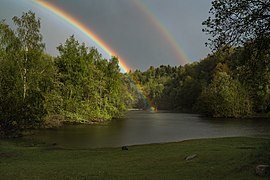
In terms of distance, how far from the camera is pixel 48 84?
182ft

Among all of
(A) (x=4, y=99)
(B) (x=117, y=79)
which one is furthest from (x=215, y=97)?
(A) (x=4, y=99)

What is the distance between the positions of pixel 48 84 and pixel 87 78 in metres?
19.5

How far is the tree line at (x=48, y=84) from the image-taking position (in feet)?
135

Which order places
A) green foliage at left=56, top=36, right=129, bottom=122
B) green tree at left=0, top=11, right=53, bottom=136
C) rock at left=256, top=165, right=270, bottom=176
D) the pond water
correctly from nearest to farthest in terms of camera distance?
rock at left=256, top=165, right=270, bottom=176 → the pond water → green tree at left=0, top=11, right=53, bottom=136 → green foliage at left=56, top=36, right=129, bottom=122

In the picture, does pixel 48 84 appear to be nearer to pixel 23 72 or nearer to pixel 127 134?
pixel 23 72

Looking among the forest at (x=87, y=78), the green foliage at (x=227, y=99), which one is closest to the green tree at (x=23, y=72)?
the forest at (x=87, y=78)

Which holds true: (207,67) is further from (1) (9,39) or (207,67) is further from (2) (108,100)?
(1) (9,39)

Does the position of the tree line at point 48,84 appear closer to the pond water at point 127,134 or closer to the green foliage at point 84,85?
the green foliage at point 84,85

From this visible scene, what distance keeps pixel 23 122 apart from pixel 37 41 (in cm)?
1577

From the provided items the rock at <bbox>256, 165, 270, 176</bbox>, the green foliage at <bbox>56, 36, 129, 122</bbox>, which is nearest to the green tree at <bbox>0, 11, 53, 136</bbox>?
the green foliage at <bbox>56, 36, 129, 122</bbox>

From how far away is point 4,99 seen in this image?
39938 millimetres

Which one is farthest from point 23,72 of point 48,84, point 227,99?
point 227,99

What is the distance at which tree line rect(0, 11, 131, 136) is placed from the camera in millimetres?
41219

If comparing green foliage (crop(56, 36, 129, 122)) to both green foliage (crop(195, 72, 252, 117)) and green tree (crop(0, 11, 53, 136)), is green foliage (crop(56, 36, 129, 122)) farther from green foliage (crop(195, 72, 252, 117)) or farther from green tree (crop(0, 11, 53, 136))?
green foliage (crop(195, 72, 252, 117))
